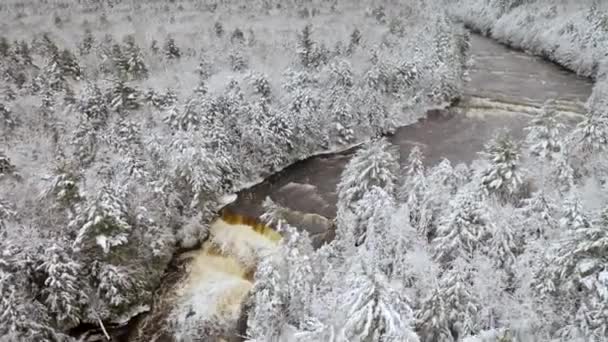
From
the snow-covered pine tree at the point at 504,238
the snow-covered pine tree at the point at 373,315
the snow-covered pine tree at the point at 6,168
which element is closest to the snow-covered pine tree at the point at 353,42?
the snow-covered pine tree at the point at 504,238

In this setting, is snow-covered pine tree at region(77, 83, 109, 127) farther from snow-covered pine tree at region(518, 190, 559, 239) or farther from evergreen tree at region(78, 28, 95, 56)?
snow-covered pine tree at region(518, 190, 559, 239)

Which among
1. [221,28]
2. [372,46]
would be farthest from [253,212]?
[221,28]

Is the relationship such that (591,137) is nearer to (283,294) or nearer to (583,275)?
(583,275)

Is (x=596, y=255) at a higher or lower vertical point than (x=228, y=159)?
higher

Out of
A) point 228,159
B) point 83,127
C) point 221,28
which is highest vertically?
point 221,28

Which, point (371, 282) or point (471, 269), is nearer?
point (371, 282)

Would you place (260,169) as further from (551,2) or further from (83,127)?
(551,2)
